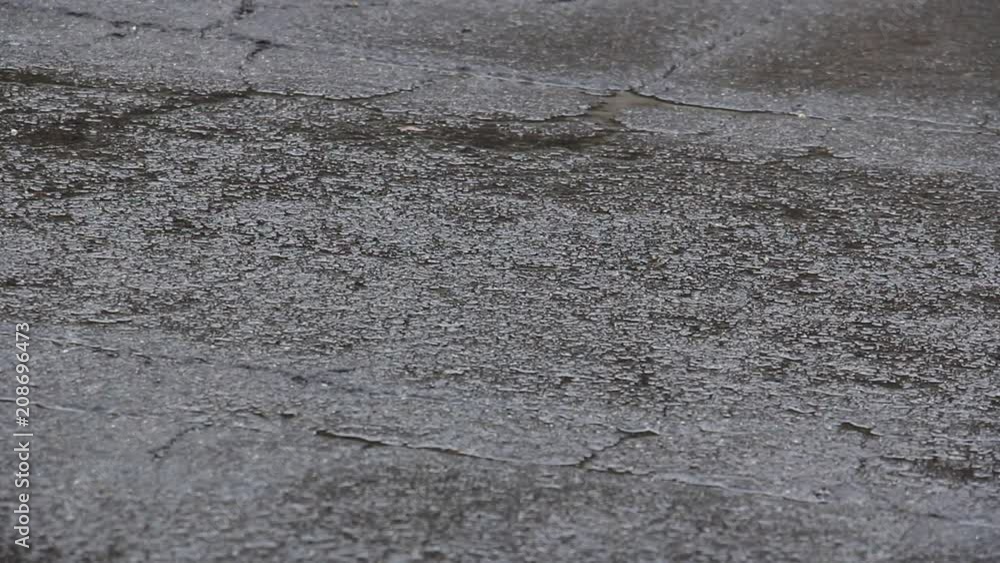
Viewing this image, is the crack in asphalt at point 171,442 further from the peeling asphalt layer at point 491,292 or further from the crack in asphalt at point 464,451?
the crack in asphalt at point 464,451

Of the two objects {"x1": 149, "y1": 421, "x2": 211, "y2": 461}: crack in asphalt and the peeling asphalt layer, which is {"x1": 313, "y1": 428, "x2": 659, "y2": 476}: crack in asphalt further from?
{"x1": 149, "y1": 421, "x2": 211, "y2": 461}: crack in asphalt

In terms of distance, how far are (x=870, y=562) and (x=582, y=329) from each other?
101 centimetres

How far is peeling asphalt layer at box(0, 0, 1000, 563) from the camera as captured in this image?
2506 millimetres

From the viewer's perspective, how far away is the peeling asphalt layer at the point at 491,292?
8.22ft

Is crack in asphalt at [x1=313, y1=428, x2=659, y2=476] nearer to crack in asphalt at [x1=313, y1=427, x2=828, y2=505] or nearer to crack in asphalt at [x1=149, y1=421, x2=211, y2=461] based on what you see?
crack in asphalt at [x1=313, y1=427, x2=828, y2=505]

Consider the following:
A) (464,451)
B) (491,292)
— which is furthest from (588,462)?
(491,292)

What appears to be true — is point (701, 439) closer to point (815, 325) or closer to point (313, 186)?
point (815, 325)

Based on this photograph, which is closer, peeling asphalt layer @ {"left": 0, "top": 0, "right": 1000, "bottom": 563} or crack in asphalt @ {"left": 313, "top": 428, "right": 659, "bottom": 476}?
peeling asphalt layer @ {"left": 0, "top": 0, "right": 1000, "bottom": 563}

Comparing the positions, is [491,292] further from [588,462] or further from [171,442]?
[171,442]

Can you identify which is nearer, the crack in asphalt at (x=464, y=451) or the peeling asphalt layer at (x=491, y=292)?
the peeling asphalt layer at (x=491, y=292)

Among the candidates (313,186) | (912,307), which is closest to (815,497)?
(912,307)

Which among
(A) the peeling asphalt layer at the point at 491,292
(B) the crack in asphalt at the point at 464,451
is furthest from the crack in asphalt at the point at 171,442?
(B) the crack in asphalt at the point at 464,451

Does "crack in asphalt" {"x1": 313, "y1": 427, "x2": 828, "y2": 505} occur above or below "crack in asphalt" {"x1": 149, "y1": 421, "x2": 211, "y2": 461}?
above

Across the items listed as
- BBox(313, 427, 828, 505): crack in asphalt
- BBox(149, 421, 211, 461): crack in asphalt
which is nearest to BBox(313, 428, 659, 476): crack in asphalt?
BBox(313, 427, 828, 505): crack in asphalt
